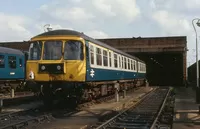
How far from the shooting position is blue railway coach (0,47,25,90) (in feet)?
81.3

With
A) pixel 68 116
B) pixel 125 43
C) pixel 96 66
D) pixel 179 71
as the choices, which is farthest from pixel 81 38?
pixel 179 71

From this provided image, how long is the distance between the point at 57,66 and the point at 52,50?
0.84m

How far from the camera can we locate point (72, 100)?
16656 mm

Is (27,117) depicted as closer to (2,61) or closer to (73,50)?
(73,50)

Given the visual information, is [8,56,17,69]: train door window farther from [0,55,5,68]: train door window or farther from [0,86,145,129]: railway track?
[0,86,145,129]: railway track

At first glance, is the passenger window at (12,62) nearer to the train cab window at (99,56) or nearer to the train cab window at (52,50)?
the train cab window at (99,56)

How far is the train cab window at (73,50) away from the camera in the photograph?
605 inches

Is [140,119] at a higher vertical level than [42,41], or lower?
lower

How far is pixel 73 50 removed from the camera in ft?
50.8

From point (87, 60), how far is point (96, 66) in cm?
160

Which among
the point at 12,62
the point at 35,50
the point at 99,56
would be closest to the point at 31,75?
the point at 35,50

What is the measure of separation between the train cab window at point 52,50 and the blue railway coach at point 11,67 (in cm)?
948

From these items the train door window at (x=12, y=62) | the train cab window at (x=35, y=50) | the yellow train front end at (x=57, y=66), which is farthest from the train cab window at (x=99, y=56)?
the train door window at (x=12, y=62)

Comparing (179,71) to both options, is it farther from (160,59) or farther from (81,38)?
(81,38)
